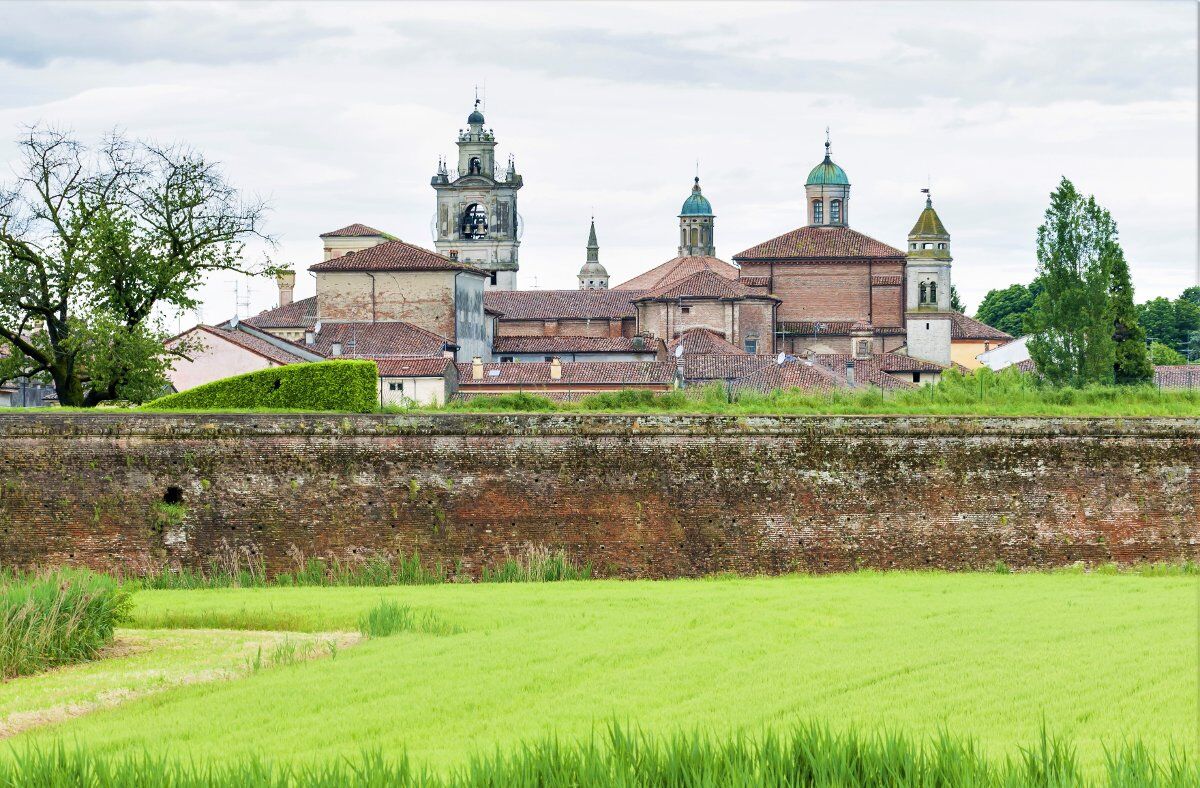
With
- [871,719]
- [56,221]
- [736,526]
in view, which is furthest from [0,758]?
[56,221]

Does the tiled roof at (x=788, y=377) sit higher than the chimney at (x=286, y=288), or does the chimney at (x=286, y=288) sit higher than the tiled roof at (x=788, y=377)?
the chimney at (x=286, y=288)

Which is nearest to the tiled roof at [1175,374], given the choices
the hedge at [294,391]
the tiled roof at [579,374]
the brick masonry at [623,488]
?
the tiled roof at [579,374]

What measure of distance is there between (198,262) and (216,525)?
11.5 meters

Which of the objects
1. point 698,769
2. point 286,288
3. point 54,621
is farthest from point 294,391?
point 286,288

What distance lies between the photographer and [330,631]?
1434 cm

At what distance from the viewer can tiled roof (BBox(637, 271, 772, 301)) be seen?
64375mm

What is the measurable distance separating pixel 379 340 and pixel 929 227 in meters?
29.6

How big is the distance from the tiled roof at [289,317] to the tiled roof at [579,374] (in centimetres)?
1432

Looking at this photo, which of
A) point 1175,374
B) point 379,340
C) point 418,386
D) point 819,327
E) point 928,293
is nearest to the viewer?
point 418,386

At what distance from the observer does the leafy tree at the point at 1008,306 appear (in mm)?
94688

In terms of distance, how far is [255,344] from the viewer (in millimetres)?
40656

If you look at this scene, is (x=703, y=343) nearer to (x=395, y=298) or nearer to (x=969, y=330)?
→ (x=395, y=298)

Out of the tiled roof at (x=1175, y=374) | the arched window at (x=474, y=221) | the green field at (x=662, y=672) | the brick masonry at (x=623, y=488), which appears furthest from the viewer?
the arched window at (x=474, y=221)

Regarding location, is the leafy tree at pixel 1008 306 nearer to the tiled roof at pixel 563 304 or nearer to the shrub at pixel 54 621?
the tiled roof at pixel 563 304
